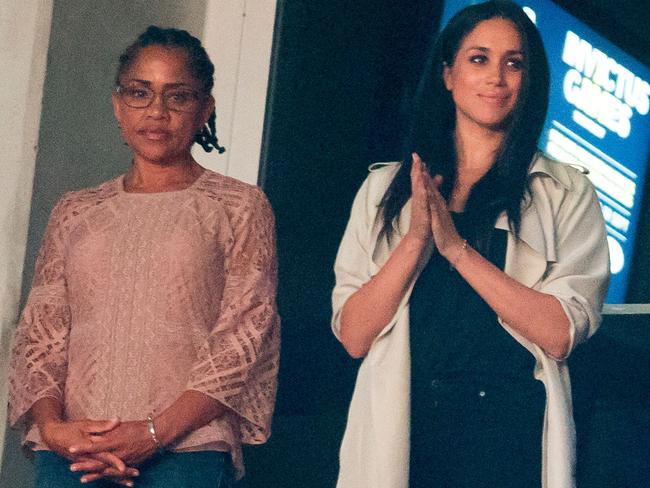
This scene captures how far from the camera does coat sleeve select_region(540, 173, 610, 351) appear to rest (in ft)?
7.99

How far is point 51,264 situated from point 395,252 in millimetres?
711

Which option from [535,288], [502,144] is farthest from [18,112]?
[535,288]

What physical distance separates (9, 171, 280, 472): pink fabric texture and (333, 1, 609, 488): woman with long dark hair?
22 centimetres

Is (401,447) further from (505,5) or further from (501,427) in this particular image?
(505,5)

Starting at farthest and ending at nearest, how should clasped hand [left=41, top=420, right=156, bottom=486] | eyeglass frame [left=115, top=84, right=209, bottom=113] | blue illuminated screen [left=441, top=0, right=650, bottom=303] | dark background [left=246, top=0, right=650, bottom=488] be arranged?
blue illuminated screen [left=441, top=0, right=650, bottom=303] < dark background [left=246, top=0, right=650, bottom=488] < eyeglass frame [left=115, top=84, right=209, bottom=113] < clasped hand [left=41, top=420, right=156, bottom=486]

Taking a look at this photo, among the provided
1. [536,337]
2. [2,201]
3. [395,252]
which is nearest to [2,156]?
[2,201]

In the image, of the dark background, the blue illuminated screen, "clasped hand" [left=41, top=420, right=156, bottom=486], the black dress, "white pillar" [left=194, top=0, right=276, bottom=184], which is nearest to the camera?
"clasped hand" [left=41, top=420, right=156, bottom=486]

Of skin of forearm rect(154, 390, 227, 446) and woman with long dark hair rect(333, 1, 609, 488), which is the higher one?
woman with long dark hair rect(333, 1, 609, 488)

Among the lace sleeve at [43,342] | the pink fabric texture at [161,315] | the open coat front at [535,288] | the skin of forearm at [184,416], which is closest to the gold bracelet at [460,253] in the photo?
the open coat front at [535,288]

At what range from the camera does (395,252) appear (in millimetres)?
2471

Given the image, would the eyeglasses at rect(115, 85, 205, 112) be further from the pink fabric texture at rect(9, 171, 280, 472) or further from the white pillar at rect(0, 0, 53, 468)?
the white pillar at rect(0, 0, 53, 468)

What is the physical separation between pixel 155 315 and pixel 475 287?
622mm

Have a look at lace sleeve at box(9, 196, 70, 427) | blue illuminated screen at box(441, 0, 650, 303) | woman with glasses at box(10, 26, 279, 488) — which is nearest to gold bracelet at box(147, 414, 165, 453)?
woman with glasses at box(10, 26, 279, 488)

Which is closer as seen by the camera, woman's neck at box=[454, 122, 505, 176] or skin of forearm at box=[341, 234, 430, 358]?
skin of forearm at box=[341, 234, 430, 358]
